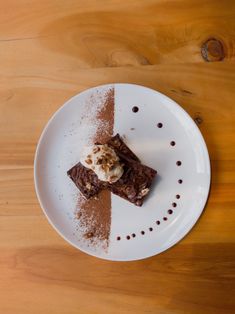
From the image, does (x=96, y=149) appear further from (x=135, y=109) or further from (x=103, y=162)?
(x=135, y=109)

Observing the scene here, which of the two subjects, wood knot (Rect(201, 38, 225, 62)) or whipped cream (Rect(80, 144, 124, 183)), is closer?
whipped cream (Rect(80, 144, 124, 183))

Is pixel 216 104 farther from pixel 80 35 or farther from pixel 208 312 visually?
pixel 208 312

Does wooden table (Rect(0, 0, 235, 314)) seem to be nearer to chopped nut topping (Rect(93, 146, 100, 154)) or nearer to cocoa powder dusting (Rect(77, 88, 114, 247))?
cocoa powder dusting (Rect(77, 88, 114, 247))

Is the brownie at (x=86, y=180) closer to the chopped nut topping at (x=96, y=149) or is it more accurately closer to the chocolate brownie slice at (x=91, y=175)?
the chocolate brownie slice at (x=91, y=175)

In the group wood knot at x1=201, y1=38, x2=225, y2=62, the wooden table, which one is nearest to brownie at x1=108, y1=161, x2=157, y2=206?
the wooden table

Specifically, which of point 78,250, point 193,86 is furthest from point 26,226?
point 193,86
